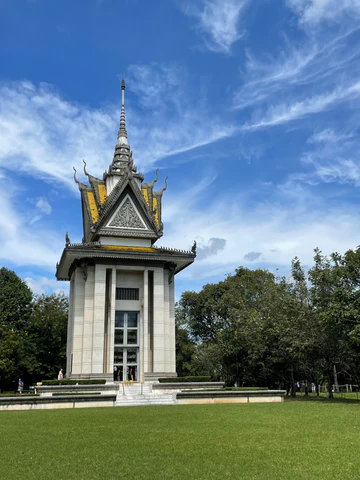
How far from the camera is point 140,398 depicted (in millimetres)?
25234

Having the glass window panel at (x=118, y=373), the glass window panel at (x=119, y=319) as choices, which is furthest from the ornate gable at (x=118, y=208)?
the glass window panel at (x=118, y=373)

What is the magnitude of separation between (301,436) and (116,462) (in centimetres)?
478

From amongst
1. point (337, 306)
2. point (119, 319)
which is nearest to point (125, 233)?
point (119, 319)

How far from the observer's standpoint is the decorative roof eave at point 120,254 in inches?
1265

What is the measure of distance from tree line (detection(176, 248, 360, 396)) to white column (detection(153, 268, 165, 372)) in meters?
6.65

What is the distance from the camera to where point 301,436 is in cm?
1090

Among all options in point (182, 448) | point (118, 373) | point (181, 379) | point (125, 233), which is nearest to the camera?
point (182, 448)

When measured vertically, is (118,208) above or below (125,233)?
above

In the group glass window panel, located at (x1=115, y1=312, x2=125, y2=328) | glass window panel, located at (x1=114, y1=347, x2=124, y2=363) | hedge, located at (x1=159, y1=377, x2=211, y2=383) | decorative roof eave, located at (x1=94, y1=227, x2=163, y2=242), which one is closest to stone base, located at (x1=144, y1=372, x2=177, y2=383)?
hedge, located at (x1=159, y1=377, x2=211, y2=383)

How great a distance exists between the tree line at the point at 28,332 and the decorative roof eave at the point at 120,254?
1303 cm

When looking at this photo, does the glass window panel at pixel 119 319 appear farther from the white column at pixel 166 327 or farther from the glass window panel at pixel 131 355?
the white column at pixel 166 327

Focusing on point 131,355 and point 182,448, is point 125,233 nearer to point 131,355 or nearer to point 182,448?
point 131,355

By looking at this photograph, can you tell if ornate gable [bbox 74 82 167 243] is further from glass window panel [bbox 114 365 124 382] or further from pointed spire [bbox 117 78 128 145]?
glass window panel [bbox 114 365 124 382]

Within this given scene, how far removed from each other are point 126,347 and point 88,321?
3.36 meters
